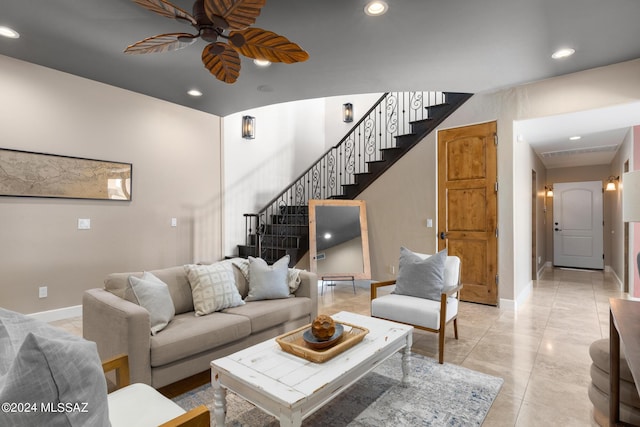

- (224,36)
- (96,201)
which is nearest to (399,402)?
(224,36)

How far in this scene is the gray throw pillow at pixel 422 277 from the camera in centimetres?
311

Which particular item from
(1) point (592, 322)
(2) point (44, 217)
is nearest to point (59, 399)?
(2) point (44, 217)

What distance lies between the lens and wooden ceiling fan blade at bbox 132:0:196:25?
1904 mm

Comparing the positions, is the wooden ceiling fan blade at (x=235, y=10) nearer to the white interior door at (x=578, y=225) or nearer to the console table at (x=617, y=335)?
the console table at (x=617, y=335)

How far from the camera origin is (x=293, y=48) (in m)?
2.31

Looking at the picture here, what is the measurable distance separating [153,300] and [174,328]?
9.9 inches

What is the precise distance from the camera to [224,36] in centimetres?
227

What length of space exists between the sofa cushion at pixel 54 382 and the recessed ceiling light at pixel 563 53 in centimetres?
426

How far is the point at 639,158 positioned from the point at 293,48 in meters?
5.10

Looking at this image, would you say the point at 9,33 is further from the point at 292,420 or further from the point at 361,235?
the point at 361,235

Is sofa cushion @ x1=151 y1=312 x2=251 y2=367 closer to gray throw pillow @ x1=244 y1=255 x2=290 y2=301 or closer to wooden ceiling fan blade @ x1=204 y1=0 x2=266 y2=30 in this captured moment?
gray throw pillow @ x1=244 y1=255 x2=290 y2=301

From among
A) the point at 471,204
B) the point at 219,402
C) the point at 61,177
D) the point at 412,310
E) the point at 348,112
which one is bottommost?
the point at 219,402

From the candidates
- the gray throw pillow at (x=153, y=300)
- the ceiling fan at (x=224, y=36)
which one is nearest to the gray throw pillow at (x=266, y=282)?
the gray throw pillow at (x=153, y=300)

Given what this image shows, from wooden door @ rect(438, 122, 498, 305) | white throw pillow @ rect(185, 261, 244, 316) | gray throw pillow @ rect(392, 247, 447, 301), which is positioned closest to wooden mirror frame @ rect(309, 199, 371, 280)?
wooden door @ rect(438, 122, 498, 305)
